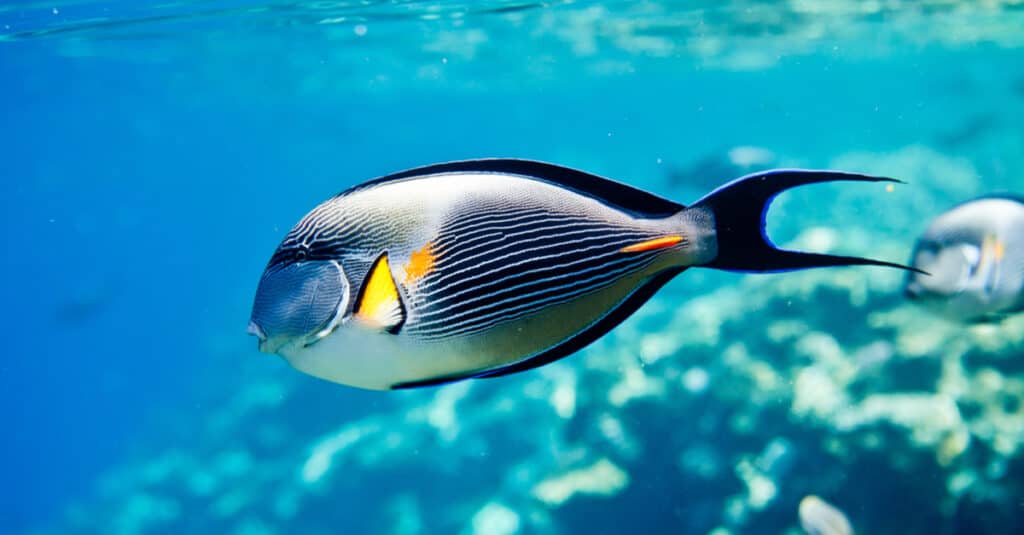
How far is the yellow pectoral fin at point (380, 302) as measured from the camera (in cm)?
80

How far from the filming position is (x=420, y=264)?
87 cm

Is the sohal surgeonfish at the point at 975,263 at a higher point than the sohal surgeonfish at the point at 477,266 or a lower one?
lower

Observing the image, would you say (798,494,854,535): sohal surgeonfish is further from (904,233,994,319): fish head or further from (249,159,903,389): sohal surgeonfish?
(249,159,903,389): sohal surgeonfish

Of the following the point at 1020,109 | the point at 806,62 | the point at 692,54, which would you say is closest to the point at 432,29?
the point at 692,54

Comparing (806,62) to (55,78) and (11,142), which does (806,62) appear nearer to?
(55,78)

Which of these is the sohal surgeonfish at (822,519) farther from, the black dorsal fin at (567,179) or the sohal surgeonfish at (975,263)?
the black dorsal fin at (567,179)

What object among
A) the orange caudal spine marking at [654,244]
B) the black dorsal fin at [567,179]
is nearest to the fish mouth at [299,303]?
the black dorsal fin at [567,179]

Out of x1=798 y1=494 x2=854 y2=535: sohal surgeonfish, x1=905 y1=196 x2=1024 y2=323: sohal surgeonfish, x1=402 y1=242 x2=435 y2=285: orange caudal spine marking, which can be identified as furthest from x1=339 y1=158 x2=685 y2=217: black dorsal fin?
x1=798 y1=494 x2=854 y2=535: sohal surgeonfish

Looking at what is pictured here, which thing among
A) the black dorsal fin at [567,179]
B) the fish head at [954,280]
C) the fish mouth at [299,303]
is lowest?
the fish head at [954,280]

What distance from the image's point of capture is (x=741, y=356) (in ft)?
25.6

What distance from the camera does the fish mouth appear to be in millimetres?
831

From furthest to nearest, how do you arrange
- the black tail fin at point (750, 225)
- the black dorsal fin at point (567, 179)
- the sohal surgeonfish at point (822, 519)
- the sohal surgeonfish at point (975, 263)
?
the sohal surgeonfish at point (822, 519), the sohal surgeonfish at point (975, 263), the black dorsal fin at point (567, 179), the black tail fin at point (750, 225)

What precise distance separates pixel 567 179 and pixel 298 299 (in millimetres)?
415

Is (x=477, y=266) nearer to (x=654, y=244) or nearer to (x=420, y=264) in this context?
(x=420, y=264)
